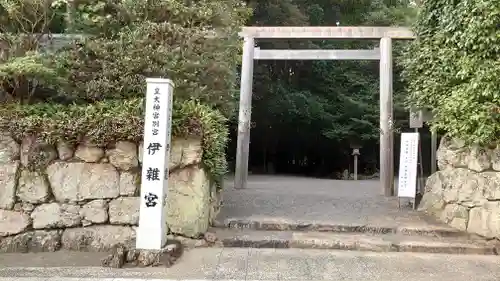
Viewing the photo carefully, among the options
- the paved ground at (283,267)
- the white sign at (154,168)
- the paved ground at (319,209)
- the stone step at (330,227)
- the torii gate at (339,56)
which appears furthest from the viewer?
the torii gate at (339,56)

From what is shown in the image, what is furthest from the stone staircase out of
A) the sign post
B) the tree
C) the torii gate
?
the tree

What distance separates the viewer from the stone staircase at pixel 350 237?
5766 mm

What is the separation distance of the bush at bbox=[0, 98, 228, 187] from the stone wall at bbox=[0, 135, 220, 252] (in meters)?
0.15

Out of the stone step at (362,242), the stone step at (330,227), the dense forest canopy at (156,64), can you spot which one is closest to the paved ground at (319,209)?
the stone step at (330,227)

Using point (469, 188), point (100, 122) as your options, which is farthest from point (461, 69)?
point (100, 122)

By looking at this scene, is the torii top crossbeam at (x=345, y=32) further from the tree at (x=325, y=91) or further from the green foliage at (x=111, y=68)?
the tree at (x=325, y=91)

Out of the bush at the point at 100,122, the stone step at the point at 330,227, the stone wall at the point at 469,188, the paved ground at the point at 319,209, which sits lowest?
the stone step at the point at 330,227

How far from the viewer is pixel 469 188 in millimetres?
6410

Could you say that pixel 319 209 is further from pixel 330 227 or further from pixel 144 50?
pixel 144 50

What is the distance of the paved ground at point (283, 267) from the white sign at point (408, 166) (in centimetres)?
266

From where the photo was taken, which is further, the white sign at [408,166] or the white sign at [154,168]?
the white sign at [408,166]

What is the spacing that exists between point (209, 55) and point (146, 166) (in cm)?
201

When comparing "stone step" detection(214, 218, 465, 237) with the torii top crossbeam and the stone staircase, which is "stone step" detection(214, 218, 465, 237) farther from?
the torii top crossbeam

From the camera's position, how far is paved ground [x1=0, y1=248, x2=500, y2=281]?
481 centimetres
